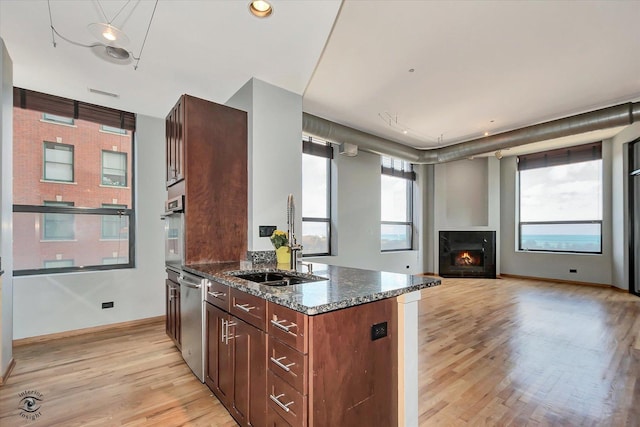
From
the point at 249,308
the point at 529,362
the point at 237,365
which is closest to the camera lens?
the point at 249,308

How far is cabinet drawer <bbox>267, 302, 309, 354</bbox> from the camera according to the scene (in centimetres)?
132

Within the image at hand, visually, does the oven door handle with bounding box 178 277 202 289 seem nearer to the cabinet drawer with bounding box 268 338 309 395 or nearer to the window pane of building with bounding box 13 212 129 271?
the cabinet drawer with bounding box 268 338 309 395

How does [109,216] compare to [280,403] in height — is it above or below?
above

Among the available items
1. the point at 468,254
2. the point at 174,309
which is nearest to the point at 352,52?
the point at 174,309

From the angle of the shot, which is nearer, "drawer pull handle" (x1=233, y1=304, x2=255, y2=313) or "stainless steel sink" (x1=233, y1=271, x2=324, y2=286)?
"drawer pull handle" (x1=233, y1=304, x2=255, y2=313)

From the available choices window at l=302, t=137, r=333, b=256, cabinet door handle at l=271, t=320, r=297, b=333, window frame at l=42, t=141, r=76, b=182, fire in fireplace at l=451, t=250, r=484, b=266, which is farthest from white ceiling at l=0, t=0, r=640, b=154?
fire in fireplace at l=451, t=250, r=484, b=266

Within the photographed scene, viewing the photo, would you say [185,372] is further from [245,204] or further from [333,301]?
[333,301]

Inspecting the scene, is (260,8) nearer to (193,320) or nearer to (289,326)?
(289,326)

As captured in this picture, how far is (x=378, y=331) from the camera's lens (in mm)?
1559

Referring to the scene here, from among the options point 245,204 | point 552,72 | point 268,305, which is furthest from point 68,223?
point 552,72

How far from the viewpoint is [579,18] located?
2.64m

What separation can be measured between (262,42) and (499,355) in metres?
3.75

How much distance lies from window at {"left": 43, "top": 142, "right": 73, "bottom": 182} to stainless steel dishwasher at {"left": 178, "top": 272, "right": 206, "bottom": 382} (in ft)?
7.62

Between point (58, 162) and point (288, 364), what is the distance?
4022 mm
